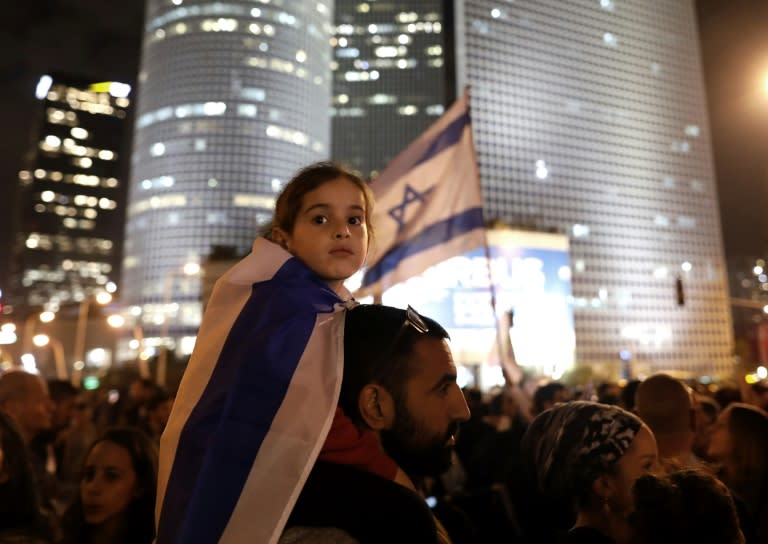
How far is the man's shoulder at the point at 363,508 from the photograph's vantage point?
4.22 feet

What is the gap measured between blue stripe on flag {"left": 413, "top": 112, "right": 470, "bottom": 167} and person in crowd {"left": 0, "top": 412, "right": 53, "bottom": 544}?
4907mm

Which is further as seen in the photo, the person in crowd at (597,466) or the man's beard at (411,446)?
the person in crowd at (597,466)

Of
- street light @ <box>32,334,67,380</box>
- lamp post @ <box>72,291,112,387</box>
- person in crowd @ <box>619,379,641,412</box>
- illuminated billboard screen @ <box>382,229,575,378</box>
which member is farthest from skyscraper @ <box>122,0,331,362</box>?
person in crowd @ <box>619,379,641,412</box>

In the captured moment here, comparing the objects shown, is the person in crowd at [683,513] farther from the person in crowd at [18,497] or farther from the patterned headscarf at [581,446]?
the person in crowd at [18,497]

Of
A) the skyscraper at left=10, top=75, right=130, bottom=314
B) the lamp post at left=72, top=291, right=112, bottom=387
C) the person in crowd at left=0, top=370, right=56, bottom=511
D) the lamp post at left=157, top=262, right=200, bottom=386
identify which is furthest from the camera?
the skyscraper at left=10, top=75, right=130, bottom=314

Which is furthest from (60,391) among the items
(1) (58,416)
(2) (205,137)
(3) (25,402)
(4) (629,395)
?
(2) (205,137)

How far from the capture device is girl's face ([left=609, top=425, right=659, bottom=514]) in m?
2.46

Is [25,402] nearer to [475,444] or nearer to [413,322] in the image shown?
[475,444]

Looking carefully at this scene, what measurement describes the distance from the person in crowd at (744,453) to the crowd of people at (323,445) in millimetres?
251

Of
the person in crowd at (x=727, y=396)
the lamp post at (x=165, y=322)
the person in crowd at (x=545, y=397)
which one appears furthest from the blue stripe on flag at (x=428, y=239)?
the lamp post at (x=165, y=322)

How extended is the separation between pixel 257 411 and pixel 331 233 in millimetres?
693

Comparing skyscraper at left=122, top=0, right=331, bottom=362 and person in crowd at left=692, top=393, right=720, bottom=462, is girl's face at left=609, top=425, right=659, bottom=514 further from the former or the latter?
skyscraper at left=122, top=0, right=331, bottom=362

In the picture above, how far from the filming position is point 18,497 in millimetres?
3078

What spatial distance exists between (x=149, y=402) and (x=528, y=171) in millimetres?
102999
